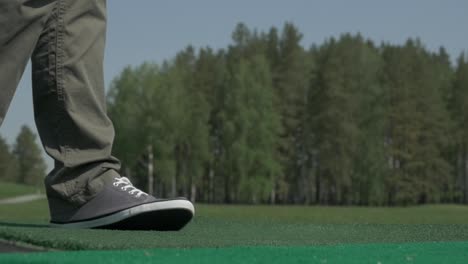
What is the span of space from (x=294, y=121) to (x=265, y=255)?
177 ft

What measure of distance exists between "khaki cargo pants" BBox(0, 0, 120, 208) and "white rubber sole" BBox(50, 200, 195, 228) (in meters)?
0.10

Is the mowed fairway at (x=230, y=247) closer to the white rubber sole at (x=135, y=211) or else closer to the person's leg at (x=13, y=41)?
the white rubber sole at (x=135, y=211)

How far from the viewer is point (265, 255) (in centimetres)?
226

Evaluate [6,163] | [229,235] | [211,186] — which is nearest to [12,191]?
[211,186]

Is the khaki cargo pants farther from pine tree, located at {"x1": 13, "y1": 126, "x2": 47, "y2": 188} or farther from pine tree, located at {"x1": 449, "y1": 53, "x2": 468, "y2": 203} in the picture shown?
pine tree, located at {"x1": 13, "y1": 126, "x2": 47, "y2": 188}

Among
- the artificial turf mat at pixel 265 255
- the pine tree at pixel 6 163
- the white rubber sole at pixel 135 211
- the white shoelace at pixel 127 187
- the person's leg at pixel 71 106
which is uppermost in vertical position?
the pine tree at pixel 6 163

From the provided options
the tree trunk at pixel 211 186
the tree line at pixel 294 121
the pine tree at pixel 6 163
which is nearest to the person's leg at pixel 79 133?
the tree line at pixel 294 121

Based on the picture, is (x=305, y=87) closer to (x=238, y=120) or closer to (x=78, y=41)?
(x=238, y=120)

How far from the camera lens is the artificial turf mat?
6.86 ft

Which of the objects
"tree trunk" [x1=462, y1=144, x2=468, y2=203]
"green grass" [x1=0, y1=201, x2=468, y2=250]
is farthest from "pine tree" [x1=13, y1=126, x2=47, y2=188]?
"green grass" [x1=0, y1=201, x2=468, y2=250]

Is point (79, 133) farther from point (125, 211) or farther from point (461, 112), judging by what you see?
point (461, 112)

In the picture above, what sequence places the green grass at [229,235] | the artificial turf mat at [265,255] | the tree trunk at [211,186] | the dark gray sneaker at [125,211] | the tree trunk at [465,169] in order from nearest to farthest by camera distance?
the artificial turf mat at [265,255], the green grass at [229,235], the dark gray sneaker at [125,211], the tree trunk at [211,186], the tree trunk at [465,169]

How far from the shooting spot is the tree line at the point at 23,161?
91281mm

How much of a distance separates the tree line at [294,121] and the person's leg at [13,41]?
49316mm
